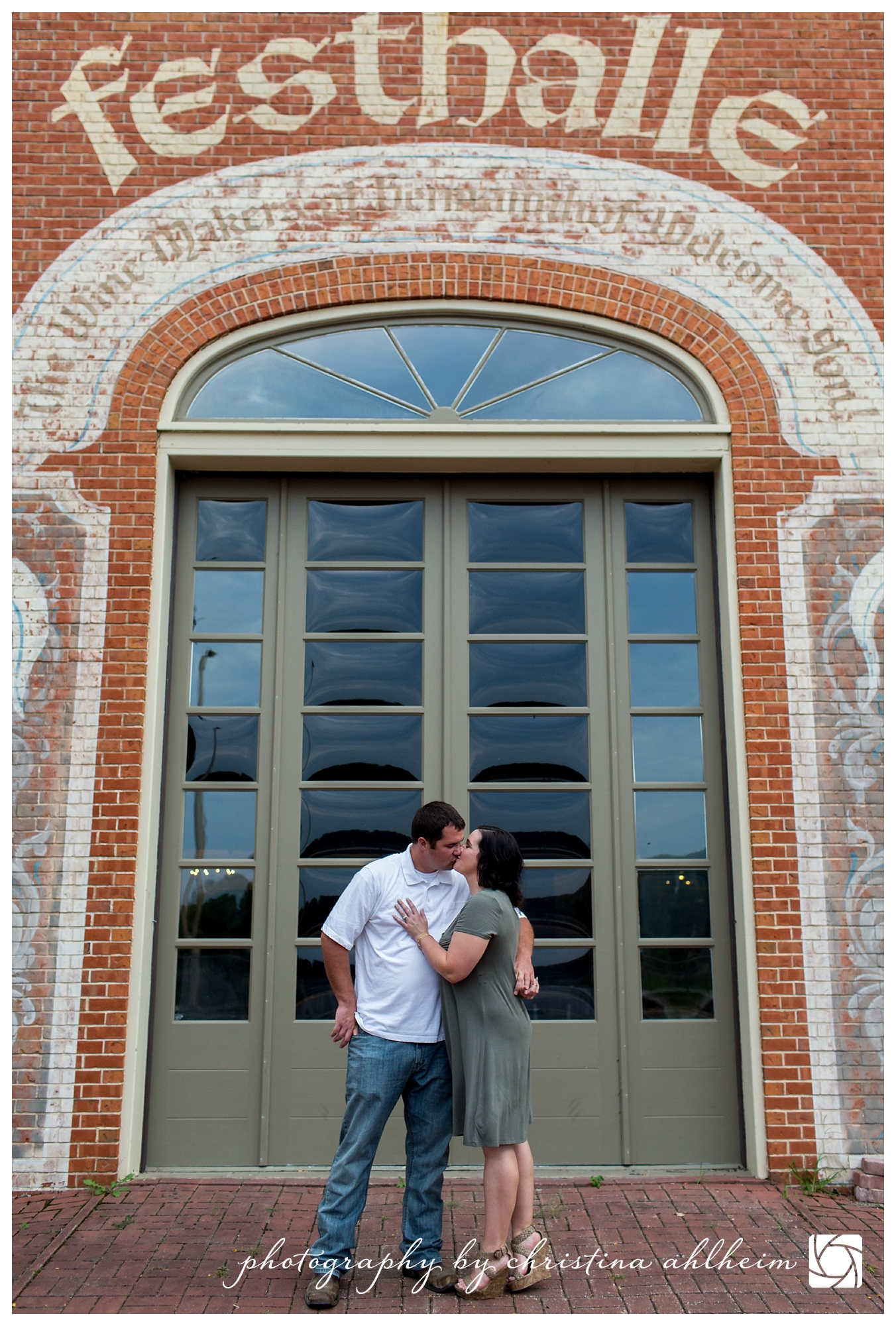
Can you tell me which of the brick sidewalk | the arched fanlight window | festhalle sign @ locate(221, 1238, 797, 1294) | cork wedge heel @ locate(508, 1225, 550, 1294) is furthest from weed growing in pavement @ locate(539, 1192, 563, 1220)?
the arched fanlight window

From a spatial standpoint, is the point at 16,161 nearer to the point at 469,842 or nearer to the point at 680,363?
the point at 680,363

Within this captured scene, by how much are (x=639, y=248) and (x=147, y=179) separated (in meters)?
3.10

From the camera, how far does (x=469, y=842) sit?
167 inches

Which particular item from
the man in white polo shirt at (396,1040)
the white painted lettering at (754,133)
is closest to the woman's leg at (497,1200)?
the man in white polo shirt at (396,1040)

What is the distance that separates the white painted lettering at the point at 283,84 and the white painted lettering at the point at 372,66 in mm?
169

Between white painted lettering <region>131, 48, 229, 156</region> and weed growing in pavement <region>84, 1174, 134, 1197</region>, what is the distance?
599 centimetres

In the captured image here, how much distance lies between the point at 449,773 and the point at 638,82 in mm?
4531

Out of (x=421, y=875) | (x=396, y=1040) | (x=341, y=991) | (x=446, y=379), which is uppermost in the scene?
(x=446, y=379)

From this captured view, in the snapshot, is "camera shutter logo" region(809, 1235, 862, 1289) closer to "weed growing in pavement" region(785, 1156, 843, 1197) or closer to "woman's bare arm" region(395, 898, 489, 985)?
"weed growing in pavement" region(785, 1156, 843, 1197)

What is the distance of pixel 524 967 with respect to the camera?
4.19 meters

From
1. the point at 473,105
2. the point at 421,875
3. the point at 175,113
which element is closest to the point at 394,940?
the point at 421,875

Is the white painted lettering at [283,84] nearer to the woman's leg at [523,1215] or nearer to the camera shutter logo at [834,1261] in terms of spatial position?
the woman's leg at [523,1215]

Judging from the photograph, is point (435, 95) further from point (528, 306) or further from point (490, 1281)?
point (490, 1281)

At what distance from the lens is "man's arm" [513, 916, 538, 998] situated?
4141 mm
